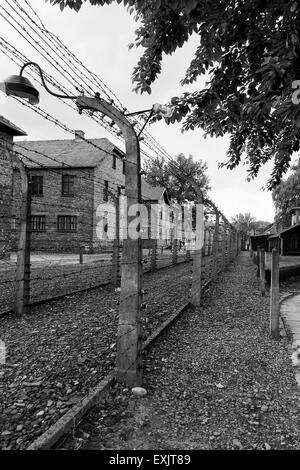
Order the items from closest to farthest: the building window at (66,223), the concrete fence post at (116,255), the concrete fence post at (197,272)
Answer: the concrete fence post at (197,272)
the concrete fence post at (116,255)
the building window at (66,223)

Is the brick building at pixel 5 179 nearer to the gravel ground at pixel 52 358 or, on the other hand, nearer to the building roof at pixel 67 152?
the building roof at pixel 67 152

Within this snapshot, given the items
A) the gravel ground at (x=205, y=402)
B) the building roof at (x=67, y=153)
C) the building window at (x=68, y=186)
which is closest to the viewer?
the gravel ground at (x=205, y=402)

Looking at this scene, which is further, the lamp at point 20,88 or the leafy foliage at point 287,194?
the leafy foliage at point 287,194

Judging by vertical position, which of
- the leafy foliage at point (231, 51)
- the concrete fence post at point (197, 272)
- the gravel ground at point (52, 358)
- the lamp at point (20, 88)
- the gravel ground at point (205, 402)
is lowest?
the gravel ground at point (205, 402)

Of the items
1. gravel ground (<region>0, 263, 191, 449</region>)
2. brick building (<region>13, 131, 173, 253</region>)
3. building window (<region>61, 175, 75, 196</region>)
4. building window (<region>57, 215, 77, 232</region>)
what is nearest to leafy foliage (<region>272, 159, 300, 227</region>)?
brick building (<region>13, 131, 173, 253</region>)

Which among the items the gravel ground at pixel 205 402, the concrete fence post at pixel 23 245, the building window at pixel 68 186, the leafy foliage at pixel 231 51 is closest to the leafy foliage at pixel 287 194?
the building window at pixel 68 186

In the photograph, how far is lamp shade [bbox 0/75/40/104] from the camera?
3.46 meters

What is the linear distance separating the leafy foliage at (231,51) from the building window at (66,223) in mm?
23361

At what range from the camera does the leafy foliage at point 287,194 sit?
111 feet

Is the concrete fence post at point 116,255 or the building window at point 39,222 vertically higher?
the building window at point 39,222

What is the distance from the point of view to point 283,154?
355 inches
